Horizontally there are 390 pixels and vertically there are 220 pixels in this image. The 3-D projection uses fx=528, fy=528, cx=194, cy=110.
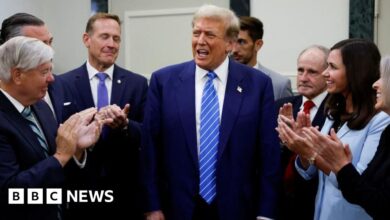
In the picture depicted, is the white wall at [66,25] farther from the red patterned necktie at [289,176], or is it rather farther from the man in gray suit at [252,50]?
the red patterned necktie at [289,176]

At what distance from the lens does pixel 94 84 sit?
9.87ft

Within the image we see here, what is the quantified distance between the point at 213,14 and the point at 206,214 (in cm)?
92

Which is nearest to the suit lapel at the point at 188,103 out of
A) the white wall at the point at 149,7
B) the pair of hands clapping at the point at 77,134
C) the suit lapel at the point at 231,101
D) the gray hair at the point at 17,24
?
the suit lapel at the point at 231,101

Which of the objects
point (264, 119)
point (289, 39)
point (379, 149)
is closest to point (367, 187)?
point (379, 149)

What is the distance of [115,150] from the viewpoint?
9.13 ft

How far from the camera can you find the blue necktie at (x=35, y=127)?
210 cm

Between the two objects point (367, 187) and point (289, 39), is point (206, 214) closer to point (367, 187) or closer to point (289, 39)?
point (367, 187)

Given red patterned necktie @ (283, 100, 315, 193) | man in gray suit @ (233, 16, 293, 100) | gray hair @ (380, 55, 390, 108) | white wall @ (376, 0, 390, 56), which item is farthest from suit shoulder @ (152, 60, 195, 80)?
white wall @ (376, 0, 390, 56)

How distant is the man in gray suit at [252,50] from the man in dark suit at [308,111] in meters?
0.32

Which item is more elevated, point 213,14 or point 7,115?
point 213,14

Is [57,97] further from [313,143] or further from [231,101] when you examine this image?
[313,143]

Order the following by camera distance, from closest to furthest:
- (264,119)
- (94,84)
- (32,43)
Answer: (32,43) → (264,119) → (94,84)

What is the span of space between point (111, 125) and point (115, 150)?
0.23 metres

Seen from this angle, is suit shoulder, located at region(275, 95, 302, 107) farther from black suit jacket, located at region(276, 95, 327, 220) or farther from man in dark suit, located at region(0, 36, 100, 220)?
man in dark suit, located at region(0, 36, 100, 220)
